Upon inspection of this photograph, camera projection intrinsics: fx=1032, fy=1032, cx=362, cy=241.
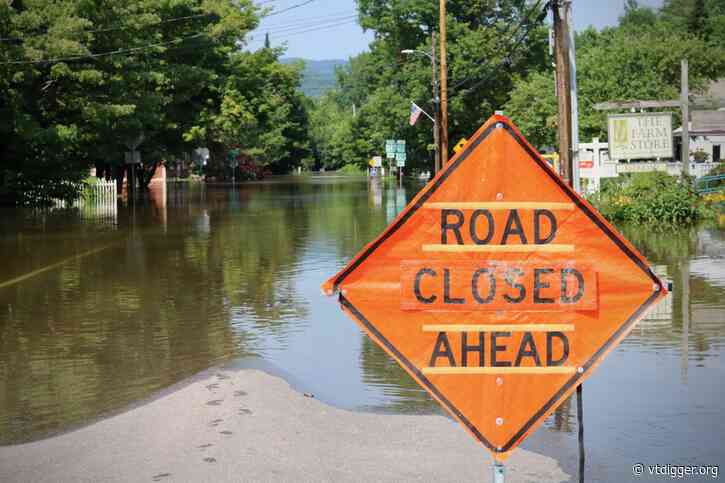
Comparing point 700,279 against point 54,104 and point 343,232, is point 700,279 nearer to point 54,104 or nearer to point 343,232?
point 343,232

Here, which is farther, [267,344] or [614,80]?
[614,80]

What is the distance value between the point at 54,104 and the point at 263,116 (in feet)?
144

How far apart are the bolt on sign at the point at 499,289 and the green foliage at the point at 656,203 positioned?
22.2 m

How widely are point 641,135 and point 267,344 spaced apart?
67.7 ft

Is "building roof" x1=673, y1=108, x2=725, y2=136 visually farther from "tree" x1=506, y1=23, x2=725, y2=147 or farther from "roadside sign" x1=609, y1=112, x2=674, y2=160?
"roadside sign" x1=609, y1=112, x2=674, y2=160

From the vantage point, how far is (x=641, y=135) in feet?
96.3

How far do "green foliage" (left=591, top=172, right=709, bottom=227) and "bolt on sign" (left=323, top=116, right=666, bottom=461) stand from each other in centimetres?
2216

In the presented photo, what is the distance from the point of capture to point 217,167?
103 m

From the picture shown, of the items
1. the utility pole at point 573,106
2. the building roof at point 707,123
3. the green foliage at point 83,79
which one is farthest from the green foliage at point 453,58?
the utility pole at point 573,106

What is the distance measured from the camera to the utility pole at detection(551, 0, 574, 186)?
15.6 m

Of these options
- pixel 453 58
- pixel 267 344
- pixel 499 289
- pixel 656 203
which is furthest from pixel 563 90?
pixel 453 58

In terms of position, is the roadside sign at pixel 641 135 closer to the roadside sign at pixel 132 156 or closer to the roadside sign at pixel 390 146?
the roadside sign at pixel 132 156

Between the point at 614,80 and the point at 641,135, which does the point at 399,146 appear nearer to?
the point at 614,80

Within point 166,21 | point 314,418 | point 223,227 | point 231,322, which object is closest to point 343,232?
point 223,227
